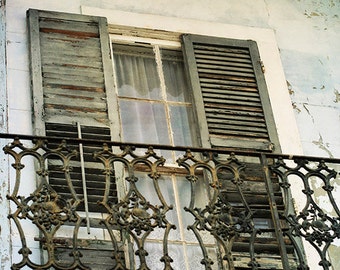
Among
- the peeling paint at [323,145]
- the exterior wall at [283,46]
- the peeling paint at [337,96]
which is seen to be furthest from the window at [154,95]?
the peeling paint at [337,96]

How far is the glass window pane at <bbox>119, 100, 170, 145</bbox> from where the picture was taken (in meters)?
8.93

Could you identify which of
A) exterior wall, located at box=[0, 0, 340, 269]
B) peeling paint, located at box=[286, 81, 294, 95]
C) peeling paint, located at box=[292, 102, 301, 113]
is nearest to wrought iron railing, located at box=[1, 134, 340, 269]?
exterior wall, located at box=[0, 0, 340, 269]

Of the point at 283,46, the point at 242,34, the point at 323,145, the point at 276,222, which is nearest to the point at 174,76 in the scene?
the point at 242,34

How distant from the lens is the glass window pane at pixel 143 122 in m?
8.93

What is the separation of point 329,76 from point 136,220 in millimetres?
3145

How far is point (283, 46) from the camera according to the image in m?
9.87

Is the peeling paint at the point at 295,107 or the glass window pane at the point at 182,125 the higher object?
the peeling paint at the point at 295,107

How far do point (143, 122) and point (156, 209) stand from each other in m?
1.69

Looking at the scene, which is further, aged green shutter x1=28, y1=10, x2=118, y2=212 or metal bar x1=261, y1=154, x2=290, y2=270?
aged green shutter x1=28, y1=10, x2=118, y2=212

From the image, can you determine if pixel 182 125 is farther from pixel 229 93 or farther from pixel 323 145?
pixel 323 145

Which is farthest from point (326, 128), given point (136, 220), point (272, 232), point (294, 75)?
point (136, 220)

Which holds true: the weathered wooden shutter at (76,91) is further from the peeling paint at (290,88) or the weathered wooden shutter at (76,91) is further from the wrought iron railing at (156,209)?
the peeling paint at (290,88)

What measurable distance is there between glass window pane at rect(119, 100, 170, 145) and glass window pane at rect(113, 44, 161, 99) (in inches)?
4.0

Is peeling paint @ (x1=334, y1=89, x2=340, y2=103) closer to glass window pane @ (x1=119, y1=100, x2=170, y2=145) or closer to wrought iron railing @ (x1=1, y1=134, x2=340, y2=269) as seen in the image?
wrought iron railing @ (x1=1, y1=134, x2=340, y2=269)
